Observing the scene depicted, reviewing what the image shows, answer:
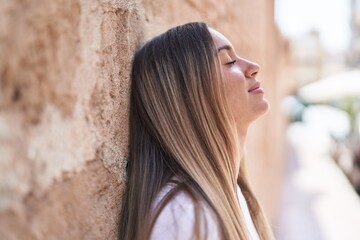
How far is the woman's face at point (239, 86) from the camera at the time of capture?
46.5 inches

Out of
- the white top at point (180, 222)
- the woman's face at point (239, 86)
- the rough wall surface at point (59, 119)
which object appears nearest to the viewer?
the rough wall surface at point (59, 119)

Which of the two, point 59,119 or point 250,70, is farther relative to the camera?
point 250,70

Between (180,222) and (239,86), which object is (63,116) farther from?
(239,86)

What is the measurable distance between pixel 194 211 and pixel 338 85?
1339 centimetres

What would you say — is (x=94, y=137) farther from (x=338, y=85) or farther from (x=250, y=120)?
(x=338, y=85)

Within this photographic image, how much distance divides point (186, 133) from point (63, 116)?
0.40 metres

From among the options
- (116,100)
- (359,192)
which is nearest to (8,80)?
(116,100)

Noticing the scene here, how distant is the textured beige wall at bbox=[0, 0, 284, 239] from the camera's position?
1.95 ft

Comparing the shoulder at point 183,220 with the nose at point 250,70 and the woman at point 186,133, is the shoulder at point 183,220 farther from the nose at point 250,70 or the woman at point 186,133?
the nose at point 250,70

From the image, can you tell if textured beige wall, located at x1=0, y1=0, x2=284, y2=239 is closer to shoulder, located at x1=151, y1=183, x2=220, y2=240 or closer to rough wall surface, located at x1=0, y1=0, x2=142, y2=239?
rough wall surface, located at x1=0, y1=0, x2=142, y2=239

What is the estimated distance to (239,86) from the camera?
1.20 m

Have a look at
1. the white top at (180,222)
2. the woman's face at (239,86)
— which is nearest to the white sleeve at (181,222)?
the white top at (180,222)

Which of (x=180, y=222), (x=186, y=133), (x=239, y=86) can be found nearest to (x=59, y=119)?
(x=180, y=222)

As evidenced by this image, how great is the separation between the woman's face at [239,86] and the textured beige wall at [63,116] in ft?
0.84
